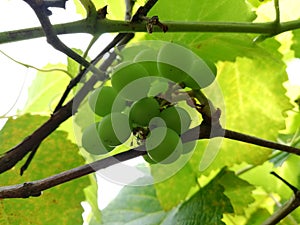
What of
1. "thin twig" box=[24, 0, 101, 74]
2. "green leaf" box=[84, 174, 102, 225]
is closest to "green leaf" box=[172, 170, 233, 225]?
"green leaf" box=[84, 174, 102, 225]

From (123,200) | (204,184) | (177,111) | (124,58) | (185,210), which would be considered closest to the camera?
(177,111)

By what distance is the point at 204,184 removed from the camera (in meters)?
1.12

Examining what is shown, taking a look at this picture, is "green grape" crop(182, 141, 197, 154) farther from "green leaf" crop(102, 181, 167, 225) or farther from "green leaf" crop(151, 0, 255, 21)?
"green leaf" crop(102, 181, 167, 225)

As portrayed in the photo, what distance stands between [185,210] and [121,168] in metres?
0.32

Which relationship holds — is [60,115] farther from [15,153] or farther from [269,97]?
[269,97]

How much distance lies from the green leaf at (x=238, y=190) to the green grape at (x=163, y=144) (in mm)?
Answer: 428

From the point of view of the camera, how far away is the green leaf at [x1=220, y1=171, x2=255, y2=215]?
1068mm

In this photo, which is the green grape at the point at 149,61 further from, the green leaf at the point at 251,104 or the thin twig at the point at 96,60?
the green leaf at the point at 251,104

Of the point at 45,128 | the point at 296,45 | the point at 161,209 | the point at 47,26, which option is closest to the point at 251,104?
the point at 296,45

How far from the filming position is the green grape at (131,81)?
660 mm

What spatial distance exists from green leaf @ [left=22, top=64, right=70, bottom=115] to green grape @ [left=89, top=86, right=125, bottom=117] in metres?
0.49

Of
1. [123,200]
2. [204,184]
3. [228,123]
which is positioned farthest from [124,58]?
[123,200]

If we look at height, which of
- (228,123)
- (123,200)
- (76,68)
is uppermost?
(76,68)

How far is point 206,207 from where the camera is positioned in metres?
0.97
